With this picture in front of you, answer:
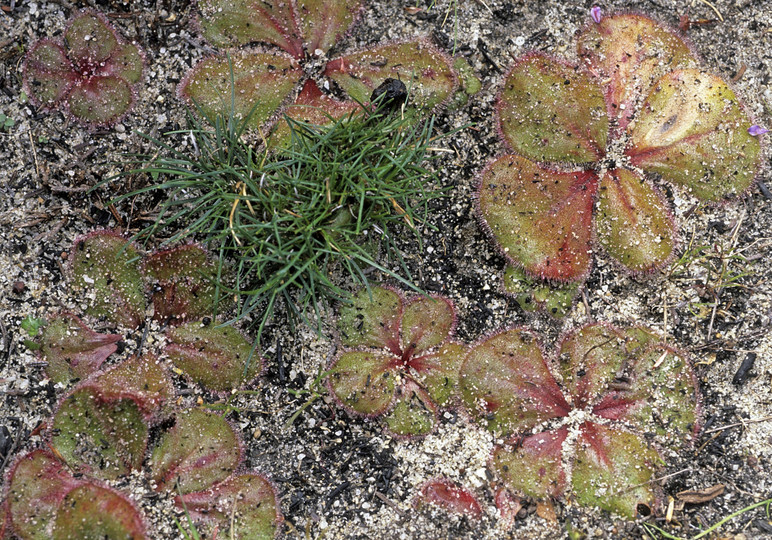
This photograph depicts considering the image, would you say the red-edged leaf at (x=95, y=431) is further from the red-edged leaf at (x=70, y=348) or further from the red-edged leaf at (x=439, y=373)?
the red-edged leaf at (x=439, y=373)

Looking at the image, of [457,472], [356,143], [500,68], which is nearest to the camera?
[356,143]

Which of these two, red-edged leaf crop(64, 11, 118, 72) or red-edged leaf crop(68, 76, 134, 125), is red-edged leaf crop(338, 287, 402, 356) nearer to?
red-edged leaf crop(68, 76, 134, 125)

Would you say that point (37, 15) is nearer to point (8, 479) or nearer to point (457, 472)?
point (8, 479)

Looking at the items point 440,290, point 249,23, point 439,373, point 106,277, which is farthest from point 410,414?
point 249,23

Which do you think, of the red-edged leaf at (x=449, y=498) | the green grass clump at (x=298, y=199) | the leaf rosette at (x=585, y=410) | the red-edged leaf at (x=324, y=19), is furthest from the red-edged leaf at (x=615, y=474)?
the red-edged leaf at (x=324, y=19)

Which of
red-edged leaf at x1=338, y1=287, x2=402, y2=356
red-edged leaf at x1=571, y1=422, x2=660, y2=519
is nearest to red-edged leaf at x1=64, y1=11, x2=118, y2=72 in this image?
red-edged leaf at x1=338, y1=287, x2=402, y2=356

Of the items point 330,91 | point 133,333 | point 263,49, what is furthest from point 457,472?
point 263,49
